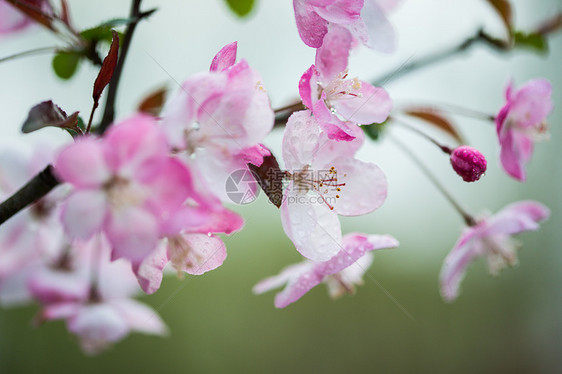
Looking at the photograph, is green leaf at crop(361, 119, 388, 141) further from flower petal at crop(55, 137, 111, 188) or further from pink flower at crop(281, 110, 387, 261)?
flower petal at crop(55, 137, 111, 188)

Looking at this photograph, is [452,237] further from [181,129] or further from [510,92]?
[181,129]

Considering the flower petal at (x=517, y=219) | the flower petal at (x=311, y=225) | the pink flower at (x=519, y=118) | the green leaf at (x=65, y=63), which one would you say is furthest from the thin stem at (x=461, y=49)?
the green leaf at (x=65, y=63)

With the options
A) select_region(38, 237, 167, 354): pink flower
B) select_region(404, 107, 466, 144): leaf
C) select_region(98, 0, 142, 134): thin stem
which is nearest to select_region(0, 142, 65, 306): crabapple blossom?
select_region(38, 237, 167, 354): pink flower

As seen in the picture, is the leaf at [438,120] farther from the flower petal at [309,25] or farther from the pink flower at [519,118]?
the flower petal at [309,25]

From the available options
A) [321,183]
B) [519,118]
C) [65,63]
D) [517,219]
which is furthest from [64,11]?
[517,219]

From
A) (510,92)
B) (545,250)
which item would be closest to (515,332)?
(545,250)

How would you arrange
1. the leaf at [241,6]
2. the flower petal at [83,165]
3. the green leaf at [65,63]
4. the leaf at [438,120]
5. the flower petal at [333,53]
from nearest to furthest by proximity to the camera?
the flower petal at [83,165] < the flower petal at [333,53] < the green leaf at [65,63] < the leaf at [241,6] < the leaf at [438,120]

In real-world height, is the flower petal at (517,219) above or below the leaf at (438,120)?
below
